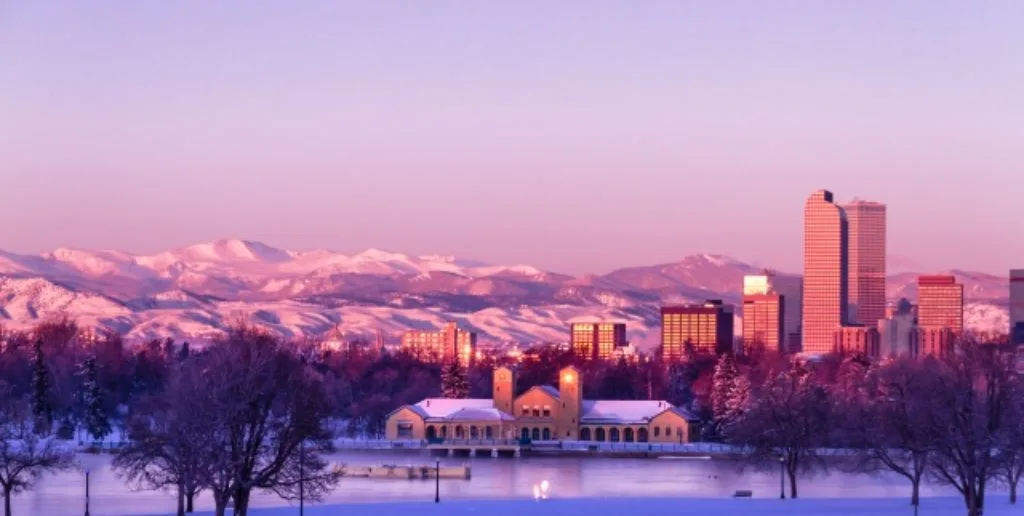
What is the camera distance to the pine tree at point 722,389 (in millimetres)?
105688

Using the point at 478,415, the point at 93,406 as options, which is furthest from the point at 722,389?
the point at 93,406

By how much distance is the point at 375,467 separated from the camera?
78688 millimetres

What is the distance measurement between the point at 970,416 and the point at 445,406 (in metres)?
65.0

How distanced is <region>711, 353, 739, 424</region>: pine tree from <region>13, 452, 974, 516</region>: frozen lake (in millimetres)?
13351

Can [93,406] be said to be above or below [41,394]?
below

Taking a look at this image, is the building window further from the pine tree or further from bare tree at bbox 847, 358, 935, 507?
bare tree at bbox 847, 358, 935, 507

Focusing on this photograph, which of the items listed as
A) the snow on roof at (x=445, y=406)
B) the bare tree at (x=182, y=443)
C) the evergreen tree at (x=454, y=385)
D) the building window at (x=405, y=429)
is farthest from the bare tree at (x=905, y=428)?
the evergreen tree at (x=454, y=385)

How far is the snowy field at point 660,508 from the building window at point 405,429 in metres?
53.6

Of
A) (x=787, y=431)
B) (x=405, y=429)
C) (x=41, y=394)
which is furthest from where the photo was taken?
(x=405, y=429)

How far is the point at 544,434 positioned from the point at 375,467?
32801 millimetres

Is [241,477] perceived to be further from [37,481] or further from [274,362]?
[37,481]

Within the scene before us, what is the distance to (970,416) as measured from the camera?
48.6 metres

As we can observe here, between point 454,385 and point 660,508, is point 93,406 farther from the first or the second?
point 660,508

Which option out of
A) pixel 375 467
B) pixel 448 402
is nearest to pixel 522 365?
pixel 448 402
